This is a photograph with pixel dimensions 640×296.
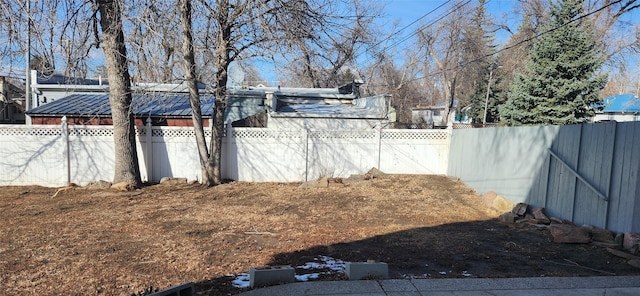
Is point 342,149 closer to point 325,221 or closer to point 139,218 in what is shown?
point 325,221

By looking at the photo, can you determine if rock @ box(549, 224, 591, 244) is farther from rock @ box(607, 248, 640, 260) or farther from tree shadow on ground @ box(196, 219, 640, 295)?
rock @ box(607, 248, 640, 260)

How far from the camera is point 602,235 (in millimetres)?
5566

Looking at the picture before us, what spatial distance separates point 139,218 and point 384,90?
117 ft

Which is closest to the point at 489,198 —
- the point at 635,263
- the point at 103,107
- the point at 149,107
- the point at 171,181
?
the point at 635,263

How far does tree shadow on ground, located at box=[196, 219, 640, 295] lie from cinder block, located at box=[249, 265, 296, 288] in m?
0.19

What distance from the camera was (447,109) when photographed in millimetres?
31688

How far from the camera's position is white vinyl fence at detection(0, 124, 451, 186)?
986 cm

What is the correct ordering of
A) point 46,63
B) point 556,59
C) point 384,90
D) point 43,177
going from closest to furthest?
point 46,63, point 43,177, point 556,59, point 384,90

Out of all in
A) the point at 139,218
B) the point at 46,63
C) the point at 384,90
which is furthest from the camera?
the point at 384,90

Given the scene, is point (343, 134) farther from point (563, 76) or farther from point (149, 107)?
point (563, 76)

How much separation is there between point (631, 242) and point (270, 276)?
195 inches

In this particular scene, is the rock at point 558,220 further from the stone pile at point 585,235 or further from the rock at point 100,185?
the rock at point 100,185

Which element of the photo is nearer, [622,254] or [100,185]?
[622,254]

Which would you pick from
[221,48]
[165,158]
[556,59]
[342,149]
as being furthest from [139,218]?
[556,59]
